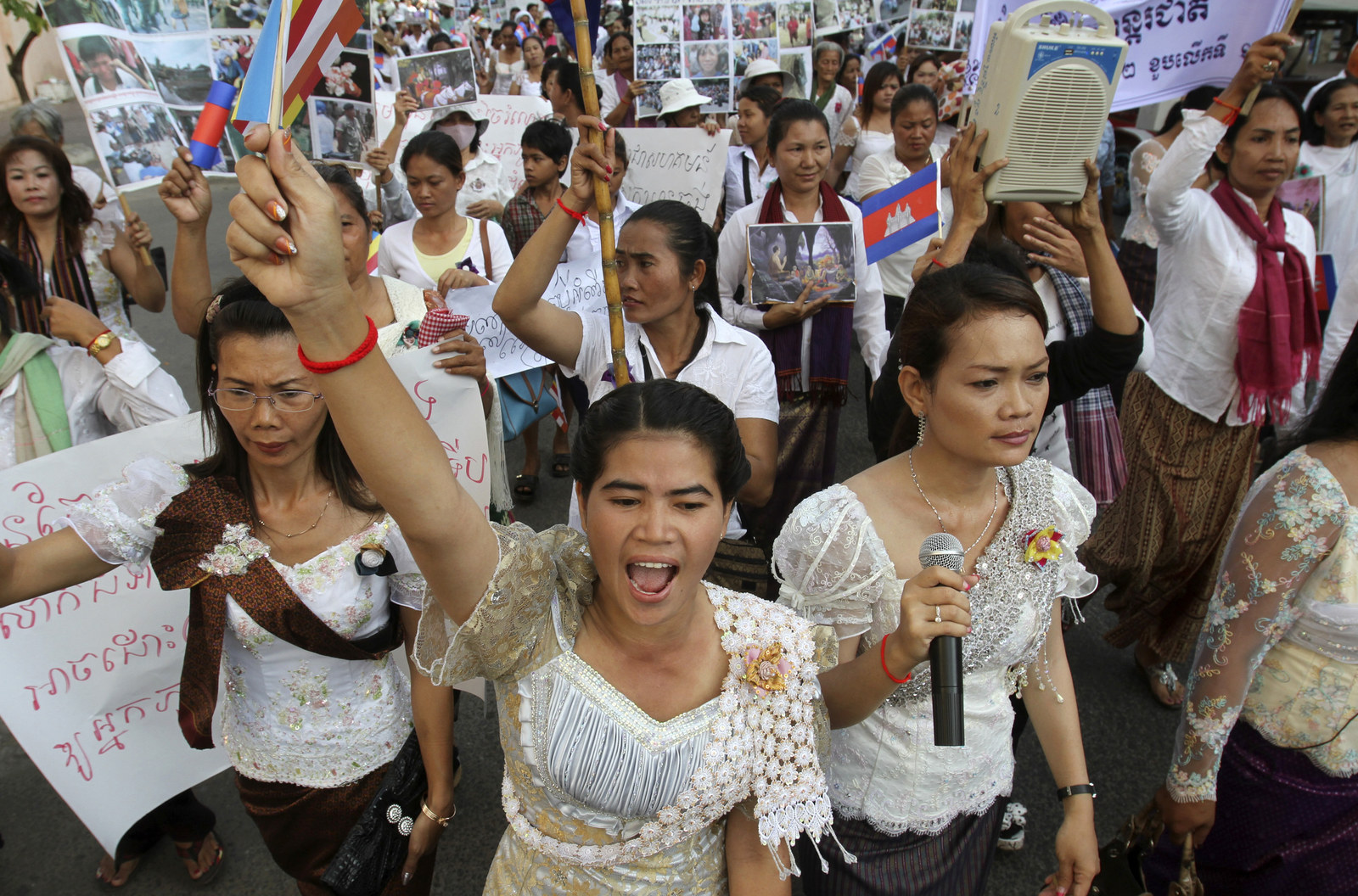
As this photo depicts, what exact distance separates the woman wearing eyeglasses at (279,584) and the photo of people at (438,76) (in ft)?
14.8

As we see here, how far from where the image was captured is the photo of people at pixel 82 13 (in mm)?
2744

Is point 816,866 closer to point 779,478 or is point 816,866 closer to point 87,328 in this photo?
point 779,478

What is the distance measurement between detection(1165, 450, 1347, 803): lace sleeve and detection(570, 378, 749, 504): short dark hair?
134cm

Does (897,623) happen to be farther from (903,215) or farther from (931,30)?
(931,30)

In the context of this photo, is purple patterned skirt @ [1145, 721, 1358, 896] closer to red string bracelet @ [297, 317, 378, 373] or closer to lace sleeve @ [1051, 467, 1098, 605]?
lace sleeve @ [1051, 467, 1098, 605]

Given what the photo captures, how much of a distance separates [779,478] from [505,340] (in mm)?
1324

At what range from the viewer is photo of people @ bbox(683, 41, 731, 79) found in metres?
6.64

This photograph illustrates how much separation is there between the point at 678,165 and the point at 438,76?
176 cm

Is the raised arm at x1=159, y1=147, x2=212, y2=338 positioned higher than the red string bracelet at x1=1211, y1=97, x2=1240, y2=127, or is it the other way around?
the red string bracelet at x1=1211, y1=97, x2=1240, y2=127

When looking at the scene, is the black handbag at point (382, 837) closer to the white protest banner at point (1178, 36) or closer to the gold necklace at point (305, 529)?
the gold necklace at point (305, 529)

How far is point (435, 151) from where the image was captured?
4.18m

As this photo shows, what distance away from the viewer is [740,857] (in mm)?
1626

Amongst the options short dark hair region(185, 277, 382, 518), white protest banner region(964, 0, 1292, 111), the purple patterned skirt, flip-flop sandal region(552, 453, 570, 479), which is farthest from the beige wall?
the purple patterned skirt

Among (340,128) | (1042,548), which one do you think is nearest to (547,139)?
(340,128)
